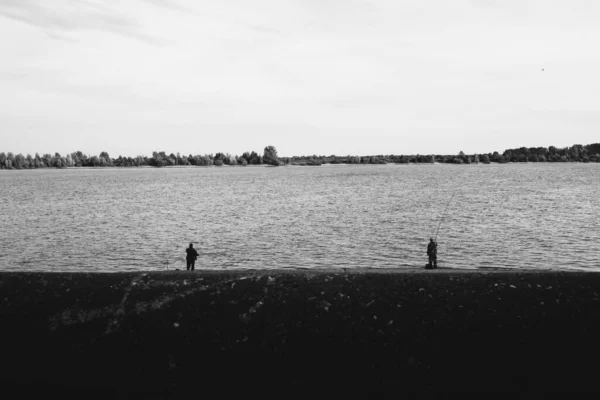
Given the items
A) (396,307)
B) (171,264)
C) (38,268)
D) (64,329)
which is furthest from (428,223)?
(64,329)

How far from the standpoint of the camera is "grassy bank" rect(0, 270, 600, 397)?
14.2 m

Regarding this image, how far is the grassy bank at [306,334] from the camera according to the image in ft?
46.5

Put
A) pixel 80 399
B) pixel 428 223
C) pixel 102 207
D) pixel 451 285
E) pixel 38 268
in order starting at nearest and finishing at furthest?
pixel 80 399
pixel 451 285
pixel 38 268
pixel 428 223
pixel 102 207

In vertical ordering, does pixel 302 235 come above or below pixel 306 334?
below

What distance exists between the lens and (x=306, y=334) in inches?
607

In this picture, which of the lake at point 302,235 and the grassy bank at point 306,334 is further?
the lake at point 302,235

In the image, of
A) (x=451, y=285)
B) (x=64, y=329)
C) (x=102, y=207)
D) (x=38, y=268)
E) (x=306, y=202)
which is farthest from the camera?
(x=306, y=202)

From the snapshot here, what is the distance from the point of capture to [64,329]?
16.0 meters

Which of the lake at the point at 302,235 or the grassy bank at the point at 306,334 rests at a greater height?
the grassy bank at the point at 306,334

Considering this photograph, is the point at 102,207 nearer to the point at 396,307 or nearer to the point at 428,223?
the point at 428,223

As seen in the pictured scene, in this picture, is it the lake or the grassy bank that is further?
the lake

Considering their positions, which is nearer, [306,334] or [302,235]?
[306,334]

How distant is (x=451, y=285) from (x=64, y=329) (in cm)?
1270

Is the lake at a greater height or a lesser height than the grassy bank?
lesser
